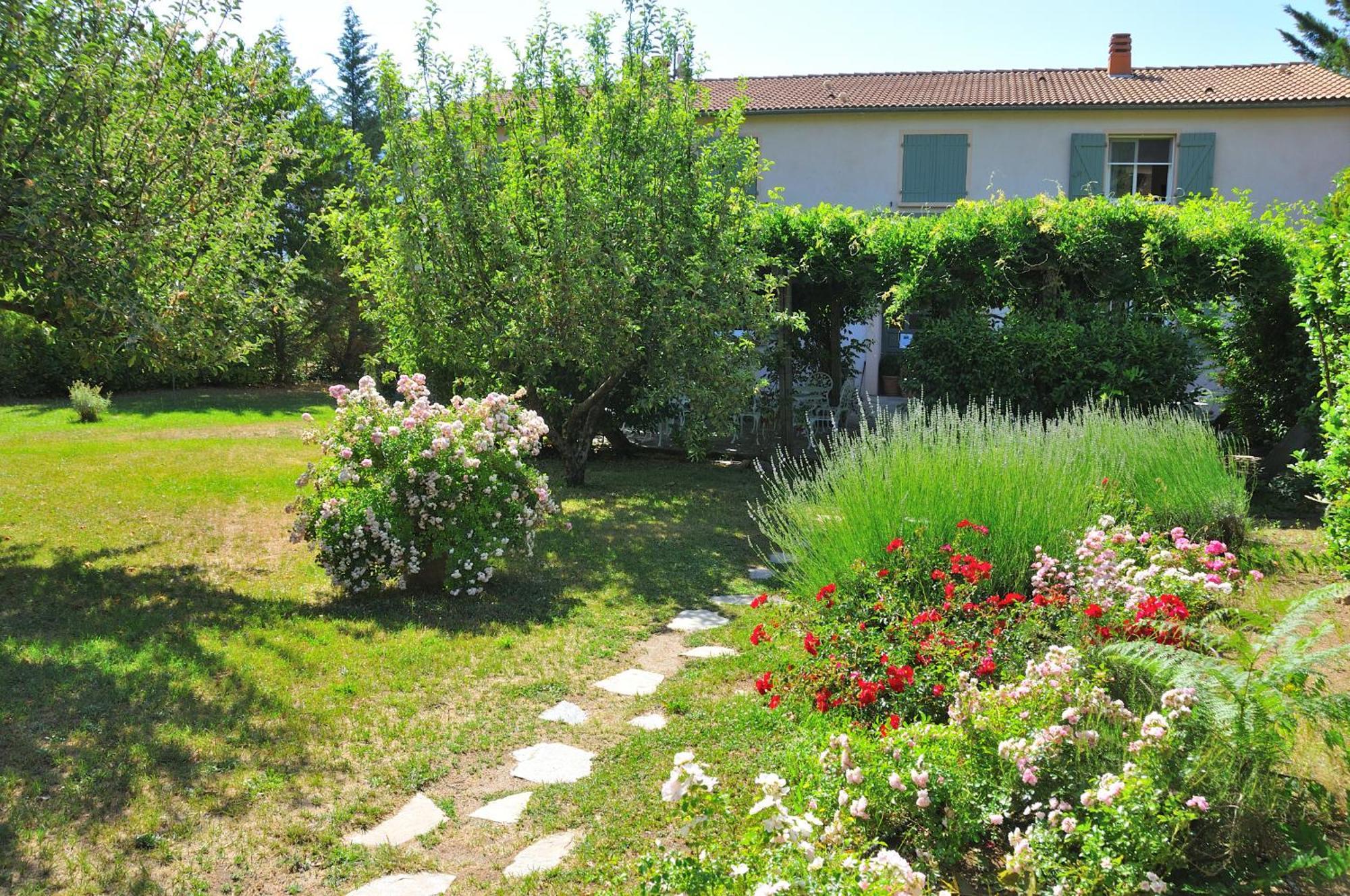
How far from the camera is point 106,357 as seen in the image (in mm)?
7035

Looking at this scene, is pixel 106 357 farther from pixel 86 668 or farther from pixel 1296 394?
pixel 1296 394

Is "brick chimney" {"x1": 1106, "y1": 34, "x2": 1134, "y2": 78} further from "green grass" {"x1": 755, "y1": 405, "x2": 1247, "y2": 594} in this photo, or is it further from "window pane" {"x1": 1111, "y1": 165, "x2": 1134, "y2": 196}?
"green grass" {"x1": 755, "y1": 405, "x2": 1247, "y2": 594}

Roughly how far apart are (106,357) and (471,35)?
4.47m

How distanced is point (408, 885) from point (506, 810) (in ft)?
1.79

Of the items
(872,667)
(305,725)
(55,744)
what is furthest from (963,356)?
(55,744)

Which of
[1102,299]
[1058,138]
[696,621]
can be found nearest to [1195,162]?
[1058,138]

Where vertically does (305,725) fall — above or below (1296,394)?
below

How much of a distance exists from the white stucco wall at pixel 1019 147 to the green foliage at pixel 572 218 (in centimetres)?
745

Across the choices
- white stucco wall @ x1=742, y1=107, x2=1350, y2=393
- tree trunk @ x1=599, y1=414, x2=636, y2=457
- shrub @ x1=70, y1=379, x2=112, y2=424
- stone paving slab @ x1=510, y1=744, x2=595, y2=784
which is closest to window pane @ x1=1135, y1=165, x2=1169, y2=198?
white stucco wall @ x1=742, y1=107, x2=1350, y2=393

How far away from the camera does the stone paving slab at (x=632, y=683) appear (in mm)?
4582

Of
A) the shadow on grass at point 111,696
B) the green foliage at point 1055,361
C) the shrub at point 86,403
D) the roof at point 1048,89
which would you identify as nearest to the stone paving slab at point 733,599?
the shadow on grass at point 111,696

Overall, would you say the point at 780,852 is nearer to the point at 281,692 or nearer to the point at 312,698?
the point at 312,698

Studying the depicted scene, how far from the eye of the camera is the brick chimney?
61.1ft

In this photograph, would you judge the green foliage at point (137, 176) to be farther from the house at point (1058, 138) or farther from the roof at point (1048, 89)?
the house at point (1058, 138)
